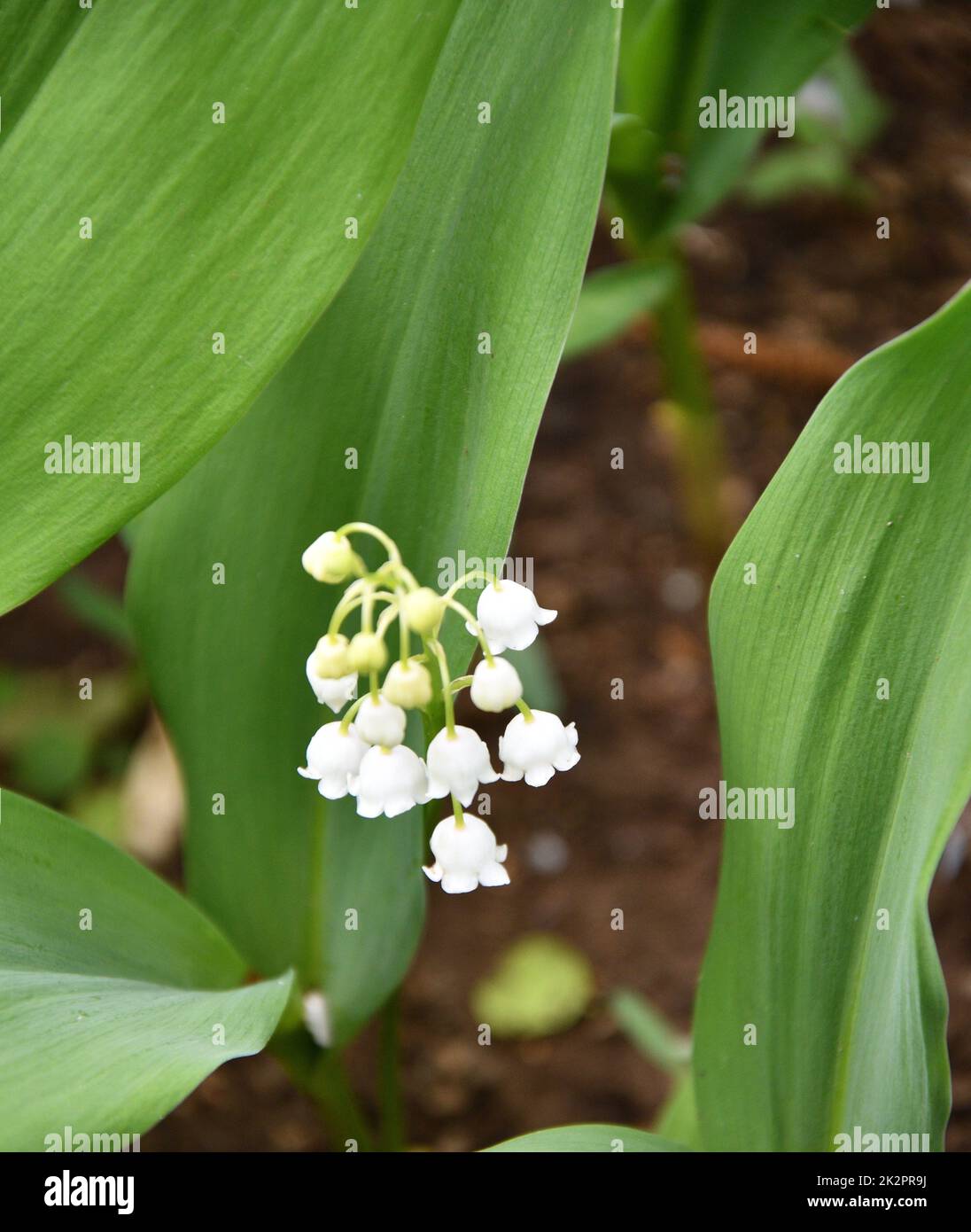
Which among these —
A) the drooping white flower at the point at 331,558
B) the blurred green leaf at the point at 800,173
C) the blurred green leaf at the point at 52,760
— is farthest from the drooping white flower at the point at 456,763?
the blurred green leaf at the point at 800,173

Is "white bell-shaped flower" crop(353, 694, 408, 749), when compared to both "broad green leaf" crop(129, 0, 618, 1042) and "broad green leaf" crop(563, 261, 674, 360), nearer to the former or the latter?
"broad green leaf" crop(129, 0, 618, 1042)

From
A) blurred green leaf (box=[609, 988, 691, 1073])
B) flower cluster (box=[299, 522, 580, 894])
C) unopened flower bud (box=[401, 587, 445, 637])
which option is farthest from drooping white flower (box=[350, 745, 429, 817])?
blurred green leaf (box=[609, 988, 691, 1073])

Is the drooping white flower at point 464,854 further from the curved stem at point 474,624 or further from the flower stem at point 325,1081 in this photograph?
the flower stem at point 325,1081

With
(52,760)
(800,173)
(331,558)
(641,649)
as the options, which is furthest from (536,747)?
(800,173)

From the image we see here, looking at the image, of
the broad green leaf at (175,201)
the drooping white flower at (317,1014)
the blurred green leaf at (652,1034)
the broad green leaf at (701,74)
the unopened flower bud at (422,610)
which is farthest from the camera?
the blurred green leaf at (652,1034)

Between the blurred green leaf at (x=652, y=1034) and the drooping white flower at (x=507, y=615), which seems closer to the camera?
the drooping white flower at (x=507, y=615)

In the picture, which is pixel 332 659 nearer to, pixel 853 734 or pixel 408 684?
pixel 408 684
